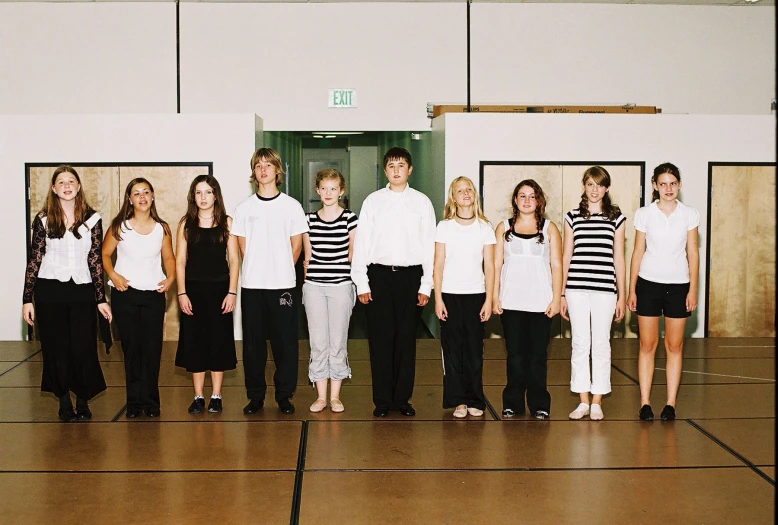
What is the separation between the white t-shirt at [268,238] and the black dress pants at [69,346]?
1055 millimetres

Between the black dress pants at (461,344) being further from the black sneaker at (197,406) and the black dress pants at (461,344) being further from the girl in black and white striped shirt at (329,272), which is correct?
the black sneaker at (197,406)

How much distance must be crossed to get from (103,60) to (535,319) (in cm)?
698

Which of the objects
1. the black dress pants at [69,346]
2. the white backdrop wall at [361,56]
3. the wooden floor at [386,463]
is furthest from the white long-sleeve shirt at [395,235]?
the white backdrop wall at [361,56]

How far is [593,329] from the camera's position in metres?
5.61

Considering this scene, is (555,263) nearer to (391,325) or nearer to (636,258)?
(636,258)

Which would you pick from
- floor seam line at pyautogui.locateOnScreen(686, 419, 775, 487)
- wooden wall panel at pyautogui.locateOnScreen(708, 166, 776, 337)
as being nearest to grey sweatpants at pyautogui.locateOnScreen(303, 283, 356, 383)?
floor seam line at pyautogui.locateOnScreen(686, 419, 775, 487)

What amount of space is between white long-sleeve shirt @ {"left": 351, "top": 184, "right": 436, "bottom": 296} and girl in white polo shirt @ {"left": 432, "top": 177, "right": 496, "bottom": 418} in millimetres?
78

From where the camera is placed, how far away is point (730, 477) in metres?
4.52

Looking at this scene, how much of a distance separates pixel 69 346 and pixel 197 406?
0.91 m

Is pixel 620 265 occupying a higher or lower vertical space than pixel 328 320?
higher

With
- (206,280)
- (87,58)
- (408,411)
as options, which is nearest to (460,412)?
(408,411)

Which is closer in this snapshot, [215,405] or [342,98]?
[215,405]

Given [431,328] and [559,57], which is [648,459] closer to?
[431,328]

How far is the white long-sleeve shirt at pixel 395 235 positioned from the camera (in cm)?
561
